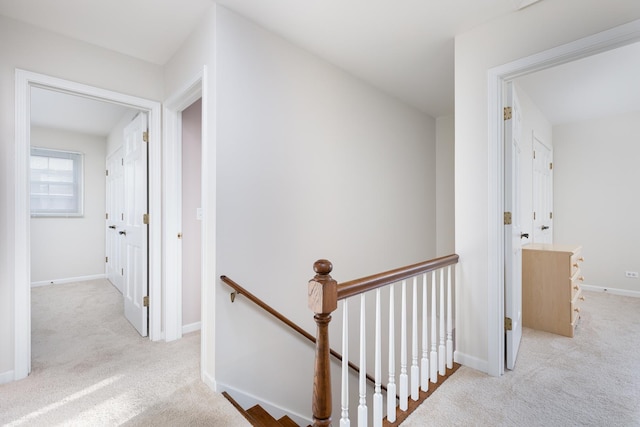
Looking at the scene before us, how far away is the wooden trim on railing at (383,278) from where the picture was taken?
4.20ft

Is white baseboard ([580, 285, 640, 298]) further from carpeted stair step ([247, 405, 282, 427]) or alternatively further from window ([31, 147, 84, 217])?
window ([31, 147, 84, 217])

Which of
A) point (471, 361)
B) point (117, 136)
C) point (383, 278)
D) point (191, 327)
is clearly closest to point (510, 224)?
point (471, 361)

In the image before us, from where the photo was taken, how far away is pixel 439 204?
4.28 meters

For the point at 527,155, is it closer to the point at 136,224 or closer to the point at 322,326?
the point at 322,326

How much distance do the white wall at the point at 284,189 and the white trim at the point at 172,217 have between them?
91cm

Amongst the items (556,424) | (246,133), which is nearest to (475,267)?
(556,424)

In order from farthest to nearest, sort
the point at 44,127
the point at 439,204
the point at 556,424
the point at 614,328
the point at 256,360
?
the point at 44,127, the point at 439,204, the point at 614,328, the point at 256,360, the point at 556,424

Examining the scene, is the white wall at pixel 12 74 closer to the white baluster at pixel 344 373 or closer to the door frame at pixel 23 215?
the door frame at pixel 23 215

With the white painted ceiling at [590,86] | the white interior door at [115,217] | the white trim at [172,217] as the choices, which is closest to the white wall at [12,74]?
the white trim at [172,217]

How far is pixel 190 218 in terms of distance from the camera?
2900 millimetres

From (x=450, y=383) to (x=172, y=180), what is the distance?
2.64 m

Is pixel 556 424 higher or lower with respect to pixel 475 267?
lower

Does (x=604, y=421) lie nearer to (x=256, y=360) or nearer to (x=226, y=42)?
(x=256, y=360)

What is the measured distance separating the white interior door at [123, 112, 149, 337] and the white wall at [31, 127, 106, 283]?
8.38 feet
